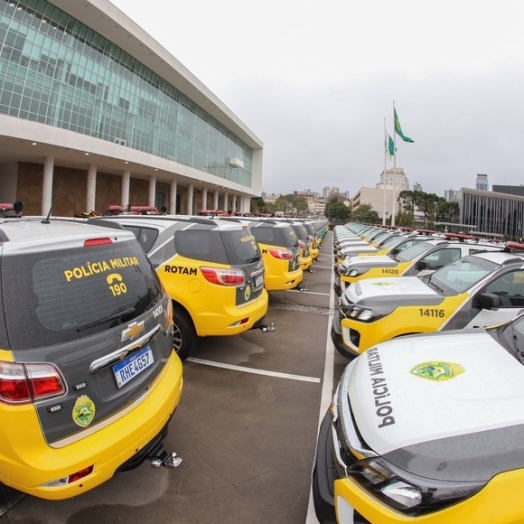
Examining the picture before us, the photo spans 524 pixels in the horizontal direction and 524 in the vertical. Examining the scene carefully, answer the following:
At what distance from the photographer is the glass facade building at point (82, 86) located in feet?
78.0

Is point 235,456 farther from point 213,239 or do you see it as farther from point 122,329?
point 213,239

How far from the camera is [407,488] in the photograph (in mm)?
1653

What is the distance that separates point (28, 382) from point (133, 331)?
655 millimetres

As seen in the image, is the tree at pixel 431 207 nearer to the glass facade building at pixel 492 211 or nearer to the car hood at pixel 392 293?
the glass facade building at pixel 492 211

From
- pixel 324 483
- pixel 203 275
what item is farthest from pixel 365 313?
pixel 324 483

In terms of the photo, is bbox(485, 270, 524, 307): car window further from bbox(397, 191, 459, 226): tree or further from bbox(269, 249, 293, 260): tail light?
bbox(397, 191, 459, 226): tree

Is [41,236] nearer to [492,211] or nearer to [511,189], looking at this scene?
[492,211]

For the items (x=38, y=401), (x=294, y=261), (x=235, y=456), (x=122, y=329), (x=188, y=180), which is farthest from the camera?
(x=188, y=180)

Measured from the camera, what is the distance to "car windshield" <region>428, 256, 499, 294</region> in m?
4.41

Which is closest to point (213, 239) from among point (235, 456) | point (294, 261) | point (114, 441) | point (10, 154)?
point (235, 456)

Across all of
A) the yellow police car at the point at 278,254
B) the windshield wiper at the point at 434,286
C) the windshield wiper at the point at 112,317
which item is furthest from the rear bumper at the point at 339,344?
the yellow police car at the point at 278,254

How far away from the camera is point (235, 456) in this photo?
3064 mm

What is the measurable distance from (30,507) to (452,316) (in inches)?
155

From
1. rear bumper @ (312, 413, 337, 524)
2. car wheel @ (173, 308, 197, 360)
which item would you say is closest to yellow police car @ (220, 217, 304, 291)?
car wheel @ (173, 308, 197, 360)
